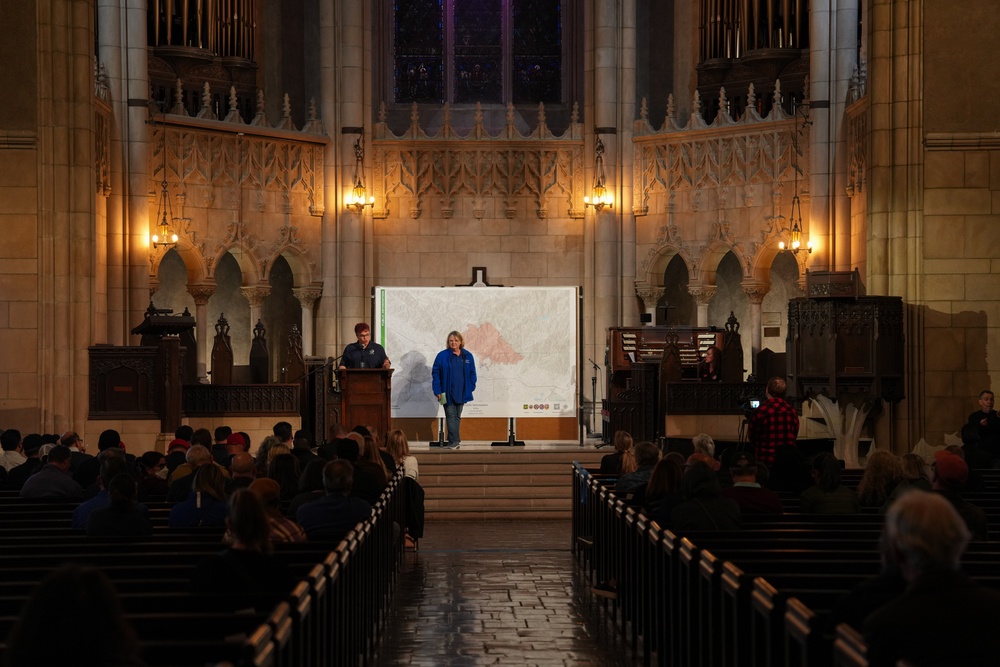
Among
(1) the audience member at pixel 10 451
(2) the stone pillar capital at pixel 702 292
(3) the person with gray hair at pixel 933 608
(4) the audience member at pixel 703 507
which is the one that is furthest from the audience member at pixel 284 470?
(2) the stone pillar capital at pixel 702 292

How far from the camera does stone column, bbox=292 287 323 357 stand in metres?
20.3

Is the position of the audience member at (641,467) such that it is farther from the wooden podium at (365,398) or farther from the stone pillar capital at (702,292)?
the stone pillar capital at (702,292)

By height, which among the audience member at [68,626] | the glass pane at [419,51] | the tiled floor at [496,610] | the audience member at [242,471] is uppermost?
the glass pane at [419,51]

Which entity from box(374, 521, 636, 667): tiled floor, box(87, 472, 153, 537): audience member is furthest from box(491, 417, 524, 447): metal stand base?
box(87, 472, 153, 537): audience member

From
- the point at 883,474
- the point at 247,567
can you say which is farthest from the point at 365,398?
the point at 247,567

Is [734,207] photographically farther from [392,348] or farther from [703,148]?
[392,348]

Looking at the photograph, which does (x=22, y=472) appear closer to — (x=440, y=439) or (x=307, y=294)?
(x=440, y=439)

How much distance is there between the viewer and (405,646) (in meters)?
7.43

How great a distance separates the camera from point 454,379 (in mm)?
16109

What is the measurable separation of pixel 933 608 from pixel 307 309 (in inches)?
700

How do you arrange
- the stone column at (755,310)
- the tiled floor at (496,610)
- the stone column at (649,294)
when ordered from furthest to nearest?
1. the stone column at (649,294)
2. the stone column at (755,310)
3. the tiled floor at (496,610)

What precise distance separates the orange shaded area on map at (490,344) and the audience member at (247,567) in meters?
12.2

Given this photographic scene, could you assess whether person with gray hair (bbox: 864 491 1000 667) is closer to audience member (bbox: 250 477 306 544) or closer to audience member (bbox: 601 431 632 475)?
audience member (bbox: 250 477 306 544)

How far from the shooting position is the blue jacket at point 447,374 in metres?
16.2
